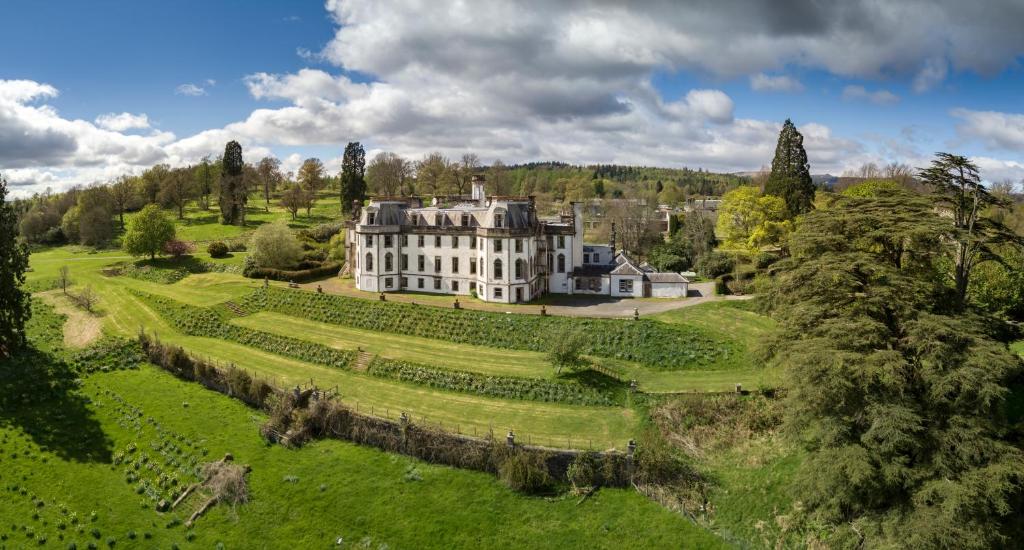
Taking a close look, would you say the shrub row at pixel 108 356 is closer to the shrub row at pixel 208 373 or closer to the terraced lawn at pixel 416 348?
the shrub row at pixel 208 373

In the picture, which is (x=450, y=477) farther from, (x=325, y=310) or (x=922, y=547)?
(x=325, y=310)

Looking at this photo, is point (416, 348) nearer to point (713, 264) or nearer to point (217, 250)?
point (713, 264)

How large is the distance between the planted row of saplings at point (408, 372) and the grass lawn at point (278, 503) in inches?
248

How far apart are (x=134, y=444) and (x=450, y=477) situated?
49.3ft

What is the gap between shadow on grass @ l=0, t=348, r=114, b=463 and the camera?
84.8 feet

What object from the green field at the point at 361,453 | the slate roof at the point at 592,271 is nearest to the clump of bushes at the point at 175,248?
the green field at the point at 361,453

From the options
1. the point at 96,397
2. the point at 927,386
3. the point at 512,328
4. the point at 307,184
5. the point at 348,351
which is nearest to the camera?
the point at 927,386

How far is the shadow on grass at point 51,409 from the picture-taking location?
25.9 m

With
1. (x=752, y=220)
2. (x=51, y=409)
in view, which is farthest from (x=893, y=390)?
(x=51, y=409)

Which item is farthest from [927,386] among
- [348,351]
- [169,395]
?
[169,395]

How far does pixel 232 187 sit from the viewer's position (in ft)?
255

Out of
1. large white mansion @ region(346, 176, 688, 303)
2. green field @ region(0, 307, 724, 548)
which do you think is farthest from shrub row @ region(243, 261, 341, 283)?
green field @ region(0, 307, 724, 548)

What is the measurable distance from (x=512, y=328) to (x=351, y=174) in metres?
42.6

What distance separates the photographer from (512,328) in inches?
1505
